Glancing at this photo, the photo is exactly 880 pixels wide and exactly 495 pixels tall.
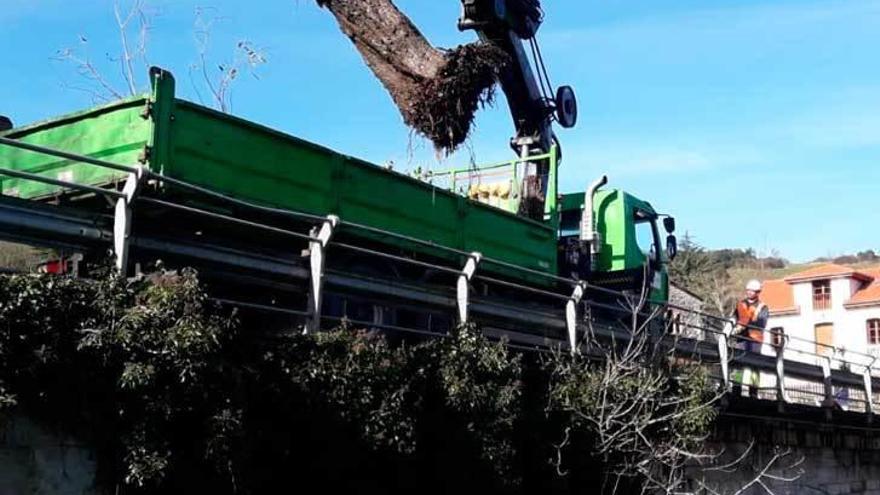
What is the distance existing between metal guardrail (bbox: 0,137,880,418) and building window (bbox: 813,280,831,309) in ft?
133

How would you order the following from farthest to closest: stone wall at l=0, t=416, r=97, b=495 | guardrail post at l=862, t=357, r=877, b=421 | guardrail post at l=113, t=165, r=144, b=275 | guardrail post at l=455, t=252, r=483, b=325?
guardrail post at l=862, t=357, r=877, b=421
guardrail post at l=455, t=252, r=483, b=325
guardrail post at l=113, t=165, r=144, b=275
stone wall at l=0, t=416, r=97, b=495

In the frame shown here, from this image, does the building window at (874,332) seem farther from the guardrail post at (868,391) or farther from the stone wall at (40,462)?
the stone wall at (40,462)

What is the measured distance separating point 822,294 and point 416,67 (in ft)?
154

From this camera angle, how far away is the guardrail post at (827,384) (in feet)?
45.3

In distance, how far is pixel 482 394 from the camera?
27.0 feet

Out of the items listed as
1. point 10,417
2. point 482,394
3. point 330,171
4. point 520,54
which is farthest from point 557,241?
point 10,417

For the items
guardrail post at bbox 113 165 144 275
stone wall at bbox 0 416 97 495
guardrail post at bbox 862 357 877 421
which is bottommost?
stone wall at bbox 0 416 97 495

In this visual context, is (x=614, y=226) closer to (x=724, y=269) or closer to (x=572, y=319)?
(x=572, y=319)

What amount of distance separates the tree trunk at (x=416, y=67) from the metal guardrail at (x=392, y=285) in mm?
2902

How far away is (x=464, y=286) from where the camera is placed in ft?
29.4

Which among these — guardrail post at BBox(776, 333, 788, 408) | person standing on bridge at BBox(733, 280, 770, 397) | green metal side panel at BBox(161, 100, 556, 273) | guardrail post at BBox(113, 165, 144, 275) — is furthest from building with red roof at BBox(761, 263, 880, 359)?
guardrail post at BBox(113, 165, 144, 275)

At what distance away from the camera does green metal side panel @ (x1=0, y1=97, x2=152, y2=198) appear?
26.6ft

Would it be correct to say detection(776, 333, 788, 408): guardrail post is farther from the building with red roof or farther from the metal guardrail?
the building with red roof

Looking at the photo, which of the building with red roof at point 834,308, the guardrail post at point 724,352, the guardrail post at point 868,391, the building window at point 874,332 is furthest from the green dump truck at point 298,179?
the building window at point 874,332
